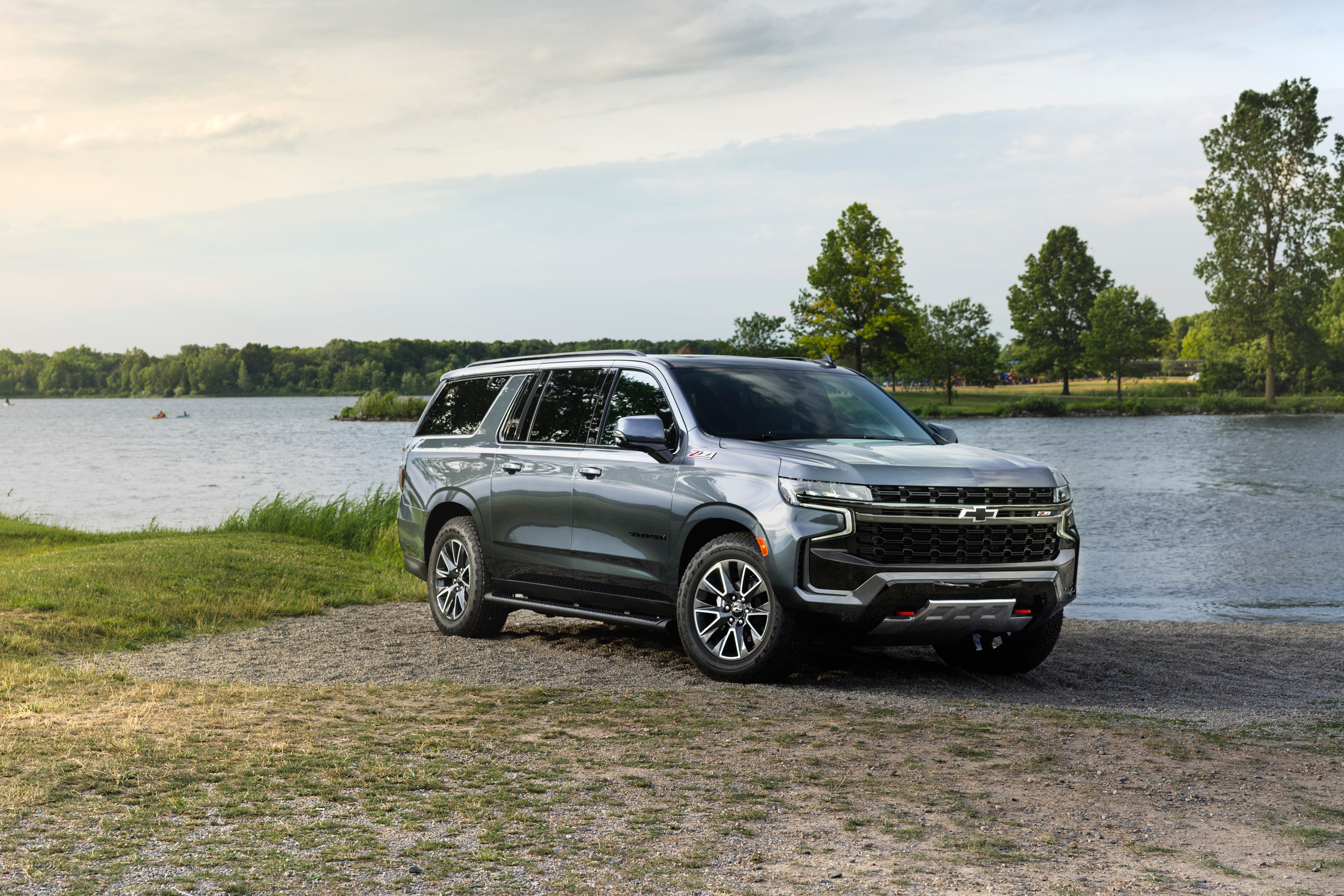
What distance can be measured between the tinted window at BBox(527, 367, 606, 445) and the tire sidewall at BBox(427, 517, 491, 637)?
0.99 meters

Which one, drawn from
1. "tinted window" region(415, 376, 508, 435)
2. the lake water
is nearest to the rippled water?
the lake water

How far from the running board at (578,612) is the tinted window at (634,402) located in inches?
45.0

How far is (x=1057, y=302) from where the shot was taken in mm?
102188

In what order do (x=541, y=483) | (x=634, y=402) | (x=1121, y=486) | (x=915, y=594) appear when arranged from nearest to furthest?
(x=915, y=594), (x=634, y=402), (x=541, y=483), (x=1121, y=486)

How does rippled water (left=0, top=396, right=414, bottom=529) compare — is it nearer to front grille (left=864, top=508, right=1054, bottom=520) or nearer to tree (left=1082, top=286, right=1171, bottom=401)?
front grille (left=864, top=508, right=1054, bottom=520)

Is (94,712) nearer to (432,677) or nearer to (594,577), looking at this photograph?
(432,677)

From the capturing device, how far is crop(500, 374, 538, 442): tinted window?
8.93 meters

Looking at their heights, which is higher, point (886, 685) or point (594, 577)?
point (594, 577)

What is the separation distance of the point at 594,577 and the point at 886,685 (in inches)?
79.7

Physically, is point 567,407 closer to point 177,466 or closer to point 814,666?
point 814,666

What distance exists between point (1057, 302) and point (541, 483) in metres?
100

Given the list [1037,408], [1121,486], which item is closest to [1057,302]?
[1037,408]

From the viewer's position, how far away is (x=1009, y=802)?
194 inches

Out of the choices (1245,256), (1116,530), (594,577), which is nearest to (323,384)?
(1245,256)
